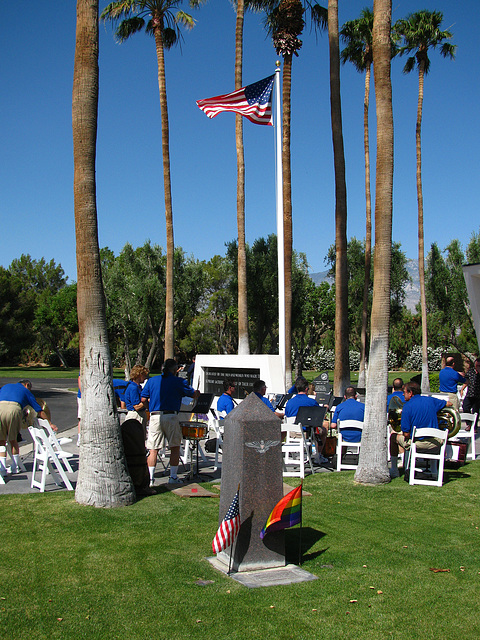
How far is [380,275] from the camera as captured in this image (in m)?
9.52

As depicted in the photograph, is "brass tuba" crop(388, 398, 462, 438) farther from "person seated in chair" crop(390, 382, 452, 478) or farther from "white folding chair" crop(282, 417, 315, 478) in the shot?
"white folding chair" crop(282, 417, 315, 478)

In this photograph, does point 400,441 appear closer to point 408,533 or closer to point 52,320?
point 408,533

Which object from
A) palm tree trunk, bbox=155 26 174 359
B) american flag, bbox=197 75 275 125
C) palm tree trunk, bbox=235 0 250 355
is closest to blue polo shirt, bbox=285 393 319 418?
american flag, bbox=197 75 275 125

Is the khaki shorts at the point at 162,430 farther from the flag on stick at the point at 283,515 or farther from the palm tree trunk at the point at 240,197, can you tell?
the palm tree trunk at the point at 240,197

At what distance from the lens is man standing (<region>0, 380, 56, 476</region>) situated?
9.38 m

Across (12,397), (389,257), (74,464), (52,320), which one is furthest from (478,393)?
(52,320)

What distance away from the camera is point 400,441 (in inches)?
392

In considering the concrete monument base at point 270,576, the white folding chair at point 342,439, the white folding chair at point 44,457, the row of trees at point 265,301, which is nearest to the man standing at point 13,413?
the white folding chair at point 44,457

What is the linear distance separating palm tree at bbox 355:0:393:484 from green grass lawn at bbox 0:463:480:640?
1278 millimetres

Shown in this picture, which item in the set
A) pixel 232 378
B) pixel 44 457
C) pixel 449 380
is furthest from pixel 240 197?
pixel 44 457

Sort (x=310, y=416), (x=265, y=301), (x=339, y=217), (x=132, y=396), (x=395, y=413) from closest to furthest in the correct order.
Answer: (x=310, y=416), (x=132, y=396), (x=395, y=413), (x=339, y=217), (x=265, y=301)

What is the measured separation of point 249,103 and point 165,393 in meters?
10.5

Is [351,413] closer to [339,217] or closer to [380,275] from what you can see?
[380,275]

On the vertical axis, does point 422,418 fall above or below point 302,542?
above
